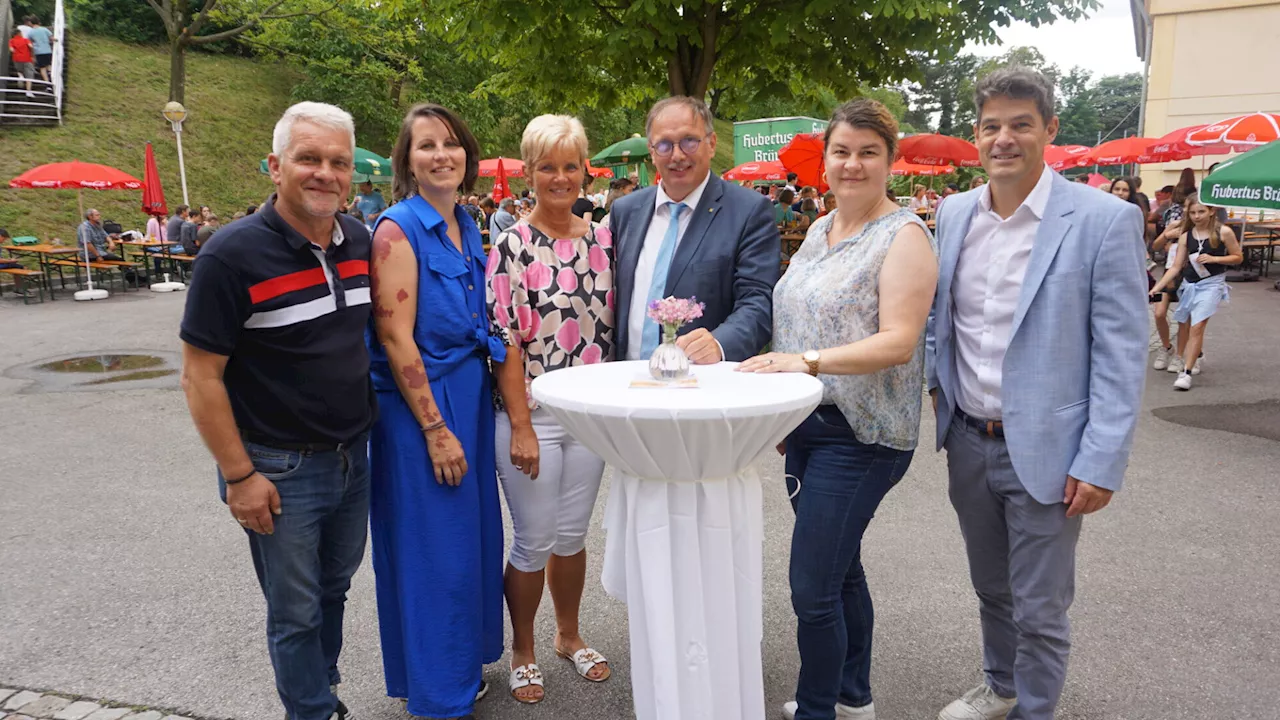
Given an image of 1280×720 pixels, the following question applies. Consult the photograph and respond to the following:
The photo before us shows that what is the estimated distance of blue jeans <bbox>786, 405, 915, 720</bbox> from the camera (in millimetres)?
2408

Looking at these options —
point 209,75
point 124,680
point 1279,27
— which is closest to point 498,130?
point 209,75

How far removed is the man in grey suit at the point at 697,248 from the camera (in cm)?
269

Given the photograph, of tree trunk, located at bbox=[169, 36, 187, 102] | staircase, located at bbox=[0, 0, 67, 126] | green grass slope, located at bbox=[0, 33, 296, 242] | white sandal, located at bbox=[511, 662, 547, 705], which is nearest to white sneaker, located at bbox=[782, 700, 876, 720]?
white sandal, located at bbox=[511, 662, 547, 705]

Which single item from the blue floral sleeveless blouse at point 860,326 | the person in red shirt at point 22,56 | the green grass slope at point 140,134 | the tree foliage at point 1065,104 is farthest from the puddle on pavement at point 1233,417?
the tree foliage at point 1065,104

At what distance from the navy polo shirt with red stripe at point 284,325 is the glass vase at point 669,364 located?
89 centimetres

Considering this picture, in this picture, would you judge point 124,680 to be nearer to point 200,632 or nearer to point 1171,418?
point 200,632

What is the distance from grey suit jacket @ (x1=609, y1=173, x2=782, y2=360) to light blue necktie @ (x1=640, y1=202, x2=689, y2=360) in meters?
0.03

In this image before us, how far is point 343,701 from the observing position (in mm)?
3004

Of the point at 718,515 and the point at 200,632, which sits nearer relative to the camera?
the point at 718,515

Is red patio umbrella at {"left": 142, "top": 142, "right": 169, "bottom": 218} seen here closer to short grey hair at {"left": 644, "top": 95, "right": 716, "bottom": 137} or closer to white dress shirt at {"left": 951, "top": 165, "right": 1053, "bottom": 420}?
short grey hair at {"left": 644, "top": 95, "right": 716, "bottom": 137}

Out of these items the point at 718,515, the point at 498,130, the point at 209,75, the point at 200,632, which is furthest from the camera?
the point at 498,130

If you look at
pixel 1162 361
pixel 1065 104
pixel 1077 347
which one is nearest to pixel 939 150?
pixel 1162 361

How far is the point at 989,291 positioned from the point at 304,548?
2.17m

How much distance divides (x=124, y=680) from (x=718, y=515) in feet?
8.19
